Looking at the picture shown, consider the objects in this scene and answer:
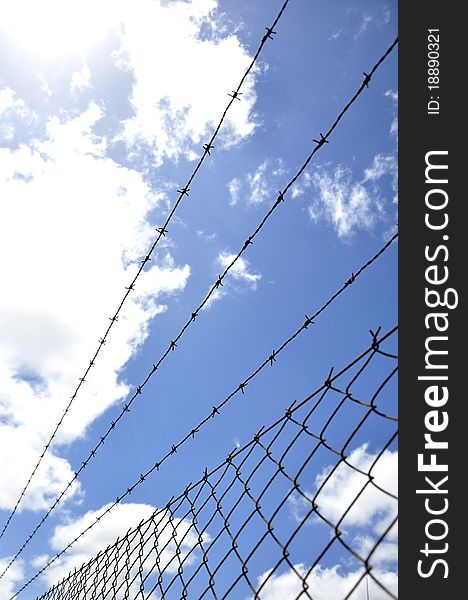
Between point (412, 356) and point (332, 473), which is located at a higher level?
point (412, 356)

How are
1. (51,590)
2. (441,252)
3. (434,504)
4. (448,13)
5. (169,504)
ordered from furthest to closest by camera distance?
(51,590) < (169,504) < (448,13) < (441,252) < (434,504)

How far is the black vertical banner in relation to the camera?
1315 millimetres

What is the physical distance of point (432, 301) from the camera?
1.71 m

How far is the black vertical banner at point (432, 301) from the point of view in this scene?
132cm

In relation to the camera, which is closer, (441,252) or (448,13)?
(441,252)

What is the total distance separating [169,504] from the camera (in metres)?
2.73

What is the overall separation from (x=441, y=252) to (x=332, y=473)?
0.85 meters

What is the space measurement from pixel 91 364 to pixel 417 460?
394 centimetres

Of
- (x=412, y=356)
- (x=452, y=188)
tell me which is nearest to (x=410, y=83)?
(x=452, y=188)

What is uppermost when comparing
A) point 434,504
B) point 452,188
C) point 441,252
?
point 452,188

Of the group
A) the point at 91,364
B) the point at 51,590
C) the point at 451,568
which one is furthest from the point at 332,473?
the point at 51,590

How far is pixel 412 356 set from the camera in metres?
1.62

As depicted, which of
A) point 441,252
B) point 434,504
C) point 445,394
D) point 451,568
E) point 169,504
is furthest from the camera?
point 169,504

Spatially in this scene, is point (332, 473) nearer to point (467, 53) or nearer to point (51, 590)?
point (467, 53)
